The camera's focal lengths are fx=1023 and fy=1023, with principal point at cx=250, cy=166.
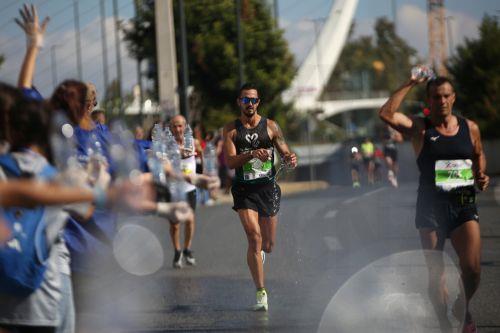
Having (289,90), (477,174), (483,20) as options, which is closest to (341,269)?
(477,174)

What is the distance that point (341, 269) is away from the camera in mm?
10484

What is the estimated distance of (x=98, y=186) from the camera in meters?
3.47

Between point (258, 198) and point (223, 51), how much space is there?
Answer: 39.1m

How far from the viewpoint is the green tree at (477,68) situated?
43844 millimetres

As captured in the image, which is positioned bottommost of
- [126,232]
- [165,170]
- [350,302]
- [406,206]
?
[406,206]

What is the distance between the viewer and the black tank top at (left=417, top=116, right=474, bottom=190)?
20.2ft

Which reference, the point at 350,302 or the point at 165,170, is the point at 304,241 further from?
the point at 165,170

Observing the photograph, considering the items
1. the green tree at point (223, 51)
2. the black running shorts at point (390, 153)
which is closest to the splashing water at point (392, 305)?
the black running shorts at point (390, 153)

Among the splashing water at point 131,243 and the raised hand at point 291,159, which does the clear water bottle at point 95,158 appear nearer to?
the splashing water at point 131,243

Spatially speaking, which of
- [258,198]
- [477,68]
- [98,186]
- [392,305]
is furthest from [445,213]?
[477,68]

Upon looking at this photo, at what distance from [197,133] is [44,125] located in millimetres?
11964

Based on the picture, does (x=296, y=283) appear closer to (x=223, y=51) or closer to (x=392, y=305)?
(x=392, y=305)

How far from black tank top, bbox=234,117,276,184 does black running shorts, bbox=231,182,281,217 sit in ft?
0.15

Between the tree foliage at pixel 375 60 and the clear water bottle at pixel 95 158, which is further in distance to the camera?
the tree foliage at pixel 375 60
